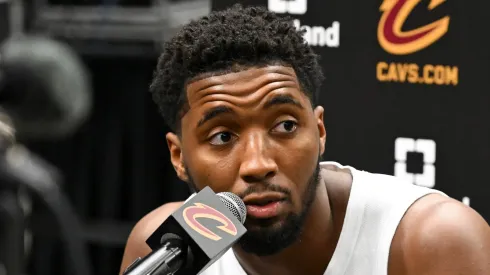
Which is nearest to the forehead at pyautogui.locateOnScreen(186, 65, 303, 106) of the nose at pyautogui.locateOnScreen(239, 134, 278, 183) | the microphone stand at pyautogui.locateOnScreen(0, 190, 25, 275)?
the nose at pyautogui.locateOnScreen(239, 134, 278, 183)

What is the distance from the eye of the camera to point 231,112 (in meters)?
2.10

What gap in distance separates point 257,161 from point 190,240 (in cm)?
47

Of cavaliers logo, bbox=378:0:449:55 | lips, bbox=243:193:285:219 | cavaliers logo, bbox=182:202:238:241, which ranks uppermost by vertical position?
cavaliers logo, bbox=378:0:449:55

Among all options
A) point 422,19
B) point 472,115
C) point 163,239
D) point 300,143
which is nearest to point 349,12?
point 422,19

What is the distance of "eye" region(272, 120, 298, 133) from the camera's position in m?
2.08

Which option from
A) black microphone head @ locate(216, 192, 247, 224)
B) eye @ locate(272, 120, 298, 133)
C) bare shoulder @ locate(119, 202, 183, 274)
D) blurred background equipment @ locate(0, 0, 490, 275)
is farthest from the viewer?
bare shoulder @ locate(119, 202, 183, 274)

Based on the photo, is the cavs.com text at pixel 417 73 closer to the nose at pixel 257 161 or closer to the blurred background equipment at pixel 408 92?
the blurred background equipment at pixel 408 92

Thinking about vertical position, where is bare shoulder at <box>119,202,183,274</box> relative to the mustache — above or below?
below

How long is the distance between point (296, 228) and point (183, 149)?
339mm

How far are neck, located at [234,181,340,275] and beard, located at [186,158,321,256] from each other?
0.31 ft

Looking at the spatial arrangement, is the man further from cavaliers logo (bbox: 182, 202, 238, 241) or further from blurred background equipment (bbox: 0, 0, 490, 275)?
cavaliers logo (bbox: 182, 202, 238, 241)

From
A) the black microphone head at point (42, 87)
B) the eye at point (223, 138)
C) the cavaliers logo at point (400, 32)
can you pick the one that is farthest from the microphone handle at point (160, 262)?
the black microphone head at point (42, 87)

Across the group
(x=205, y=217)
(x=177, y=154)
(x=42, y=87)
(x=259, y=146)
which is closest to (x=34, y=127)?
(x=42, y=87)

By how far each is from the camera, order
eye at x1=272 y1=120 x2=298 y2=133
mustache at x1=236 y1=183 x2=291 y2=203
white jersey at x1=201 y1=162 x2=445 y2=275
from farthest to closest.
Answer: white jersey at x1=201 y1=162 x2=445 y2=275
eye at x1=272 y1=120 x2=298 y2=133
mustache at x1=236 y1=183 x2=291 y2=203
